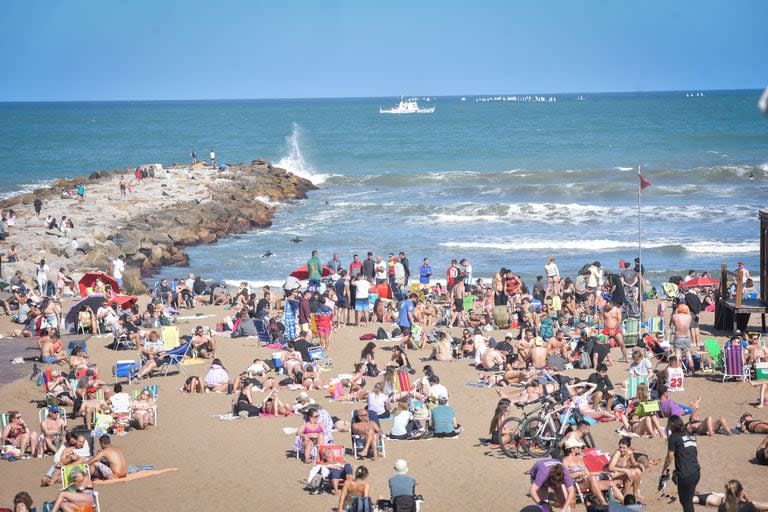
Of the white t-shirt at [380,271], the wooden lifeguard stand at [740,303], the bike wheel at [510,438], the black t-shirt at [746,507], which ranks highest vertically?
the white t-shirt at [380,271]

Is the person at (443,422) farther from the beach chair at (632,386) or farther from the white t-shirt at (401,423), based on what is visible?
the beach chair at (632,386)

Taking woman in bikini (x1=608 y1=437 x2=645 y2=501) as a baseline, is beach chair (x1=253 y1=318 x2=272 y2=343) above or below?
above

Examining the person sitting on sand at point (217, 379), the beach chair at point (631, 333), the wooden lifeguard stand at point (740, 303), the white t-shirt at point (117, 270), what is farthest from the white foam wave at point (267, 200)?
the beach chair at point (631, 333)

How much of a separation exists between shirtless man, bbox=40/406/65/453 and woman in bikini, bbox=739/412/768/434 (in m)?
8.91

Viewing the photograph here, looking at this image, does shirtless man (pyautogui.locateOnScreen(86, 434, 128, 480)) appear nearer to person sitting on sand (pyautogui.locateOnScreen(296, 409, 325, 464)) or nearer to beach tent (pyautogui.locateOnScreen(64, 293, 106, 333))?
person sitting on sand (pyautogui.locateOnScreen(296, 409, 325, 464))

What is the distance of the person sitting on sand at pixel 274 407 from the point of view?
14.3 metres

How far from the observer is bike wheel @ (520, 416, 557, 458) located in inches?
472

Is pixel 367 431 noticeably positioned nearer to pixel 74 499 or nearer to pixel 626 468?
pixel 626 468

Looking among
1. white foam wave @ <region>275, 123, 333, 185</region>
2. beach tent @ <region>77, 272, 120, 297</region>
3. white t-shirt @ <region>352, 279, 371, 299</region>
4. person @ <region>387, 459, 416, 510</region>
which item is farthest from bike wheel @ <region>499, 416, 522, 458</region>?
white foam wave @ <region>275, 123, 333, 185</region>

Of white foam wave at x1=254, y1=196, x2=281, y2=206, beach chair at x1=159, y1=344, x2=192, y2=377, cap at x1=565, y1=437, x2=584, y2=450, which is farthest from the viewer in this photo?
white foam wave at x1=254, y1=196, x2=281, y2=206

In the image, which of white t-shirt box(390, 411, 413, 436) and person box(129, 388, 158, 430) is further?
person box(129, 388, 158, 430)

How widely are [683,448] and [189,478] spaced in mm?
5871

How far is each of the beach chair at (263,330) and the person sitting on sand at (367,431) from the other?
22.0ft

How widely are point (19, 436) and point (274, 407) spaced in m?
3.50
